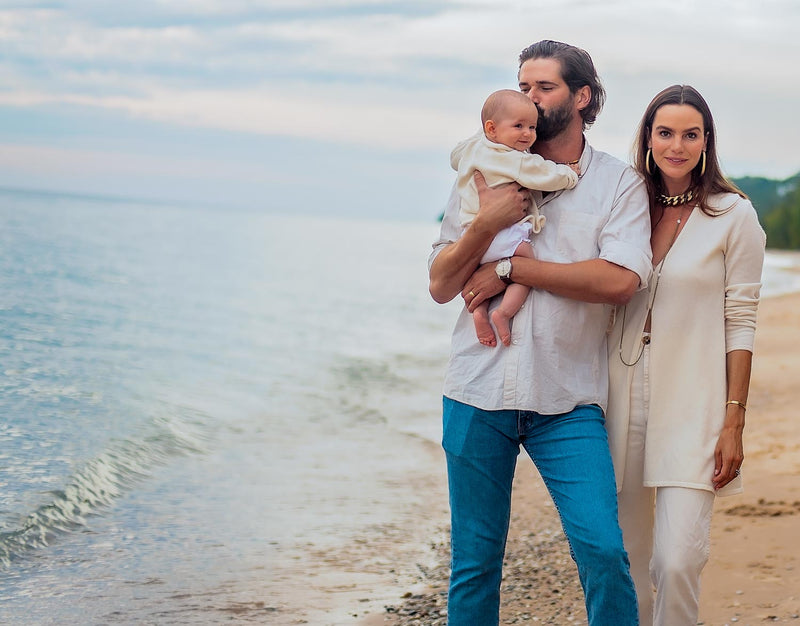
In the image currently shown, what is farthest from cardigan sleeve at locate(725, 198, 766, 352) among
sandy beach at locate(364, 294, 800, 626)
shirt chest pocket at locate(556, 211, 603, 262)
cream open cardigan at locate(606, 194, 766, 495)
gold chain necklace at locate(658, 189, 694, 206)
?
sandy beach at locate(364, 294, 800, 626)

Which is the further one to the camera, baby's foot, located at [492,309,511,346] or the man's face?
the man's face

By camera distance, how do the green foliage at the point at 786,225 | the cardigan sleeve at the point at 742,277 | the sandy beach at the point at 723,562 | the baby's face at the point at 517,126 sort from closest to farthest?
the baby's face at the point at 517,126, the cardigan sleeve at the point at 742,277, the sandy beach at the point at 723,562, the green foliage at the point at 786,225

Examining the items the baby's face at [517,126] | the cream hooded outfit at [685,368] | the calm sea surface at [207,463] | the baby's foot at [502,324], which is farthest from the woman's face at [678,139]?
the calm sea surface at [207,463]

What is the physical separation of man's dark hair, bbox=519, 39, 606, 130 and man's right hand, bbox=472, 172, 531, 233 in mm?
413

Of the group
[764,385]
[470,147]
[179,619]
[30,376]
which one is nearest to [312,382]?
[30,376]

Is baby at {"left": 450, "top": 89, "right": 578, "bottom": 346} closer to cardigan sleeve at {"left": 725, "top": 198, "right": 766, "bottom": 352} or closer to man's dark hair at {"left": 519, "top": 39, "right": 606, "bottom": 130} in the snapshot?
man's dark hair at {"left": 519, "top": 39, "right": 606, "bottom": 130}

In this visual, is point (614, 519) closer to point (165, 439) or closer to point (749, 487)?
point (749, 487)

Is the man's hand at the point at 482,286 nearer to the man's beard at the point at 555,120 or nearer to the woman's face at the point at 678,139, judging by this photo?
the man's beard at the point at 555,120

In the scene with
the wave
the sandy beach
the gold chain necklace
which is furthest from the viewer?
the wave

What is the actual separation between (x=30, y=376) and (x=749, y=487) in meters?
8.63

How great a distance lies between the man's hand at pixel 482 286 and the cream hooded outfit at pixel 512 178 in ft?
0.13

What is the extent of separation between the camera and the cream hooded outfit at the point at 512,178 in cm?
274

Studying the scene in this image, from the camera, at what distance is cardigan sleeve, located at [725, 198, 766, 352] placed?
9.35 feet

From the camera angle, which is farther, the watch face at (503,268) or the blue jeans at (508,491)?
the watch face at (503,268)
